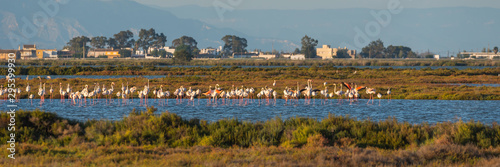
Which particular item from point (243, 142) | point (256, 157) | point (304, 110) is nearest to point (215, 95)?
point (304, 110)

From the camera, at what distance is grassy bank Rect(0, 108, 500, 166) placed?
45.6ft

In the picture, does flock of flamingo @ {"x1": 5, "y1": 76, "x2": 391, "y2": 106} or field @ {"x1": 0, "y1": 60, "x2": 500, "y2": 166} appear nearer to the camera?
field @ {"x1": 0, "y1": 60, "x2": 500, "y2": 166}

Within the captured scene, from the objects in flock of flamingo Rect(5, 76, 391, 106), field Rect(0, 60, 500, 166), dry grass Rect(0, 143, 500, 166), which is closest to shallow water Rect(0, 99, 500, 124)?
flock of flamingo Rect(5, 76, 391, 106)

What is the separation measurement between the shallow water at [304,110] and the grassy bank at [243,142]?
699 centimetres

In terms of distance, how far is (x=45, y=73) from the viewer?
7444 centimetres

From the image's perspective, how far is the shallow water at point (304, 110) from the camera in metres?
26.6

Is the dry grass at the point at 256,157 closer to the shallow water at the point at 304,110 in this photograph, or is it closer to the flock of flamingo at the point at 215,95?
the shallow water at the point at 304,110

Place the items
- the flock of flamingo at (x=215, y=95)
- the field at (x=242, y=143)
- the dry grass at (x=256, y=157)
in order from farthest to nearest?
the flock of flamingo at (x=215, y=95) → the field at (x=242, y=143) → the dry grass at (x=256, y=157)

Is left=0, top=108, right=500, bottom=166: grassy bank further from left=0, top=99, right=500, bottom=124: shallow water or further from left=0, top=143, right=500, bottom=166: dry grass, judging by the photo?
left=0, top=99, right=500, bottom=124: shallow water

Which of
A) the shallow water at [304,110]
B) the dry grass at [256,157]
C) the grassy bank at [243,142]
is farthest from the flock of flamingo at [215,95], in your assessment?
the dry grass at [256,157]

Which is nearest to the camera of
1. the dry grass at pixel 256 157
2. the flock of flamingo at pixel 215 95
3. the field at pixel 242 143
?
the dry grass at pixel 256 157

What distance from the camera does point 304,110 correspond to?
30062 millimetres

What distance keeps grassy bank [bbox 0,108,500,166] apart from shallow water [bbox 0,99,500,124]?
6.99m

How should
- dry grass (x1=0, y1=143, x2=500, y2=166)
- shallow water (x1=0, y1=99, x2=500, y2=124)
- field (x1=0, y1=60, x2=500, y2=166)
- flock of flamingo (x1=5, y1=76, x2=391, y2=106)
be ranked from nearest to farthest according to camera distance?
dry grass (x1=0, y1=143, x2=500, y2=166) → field (x1=0, y1=60, x2=500, y2=166) → shallow water (x1=0, y1=99, x2=500, y2=124) → flock of flamingo (x1=5, y1=76, x2=391, y2=106)
